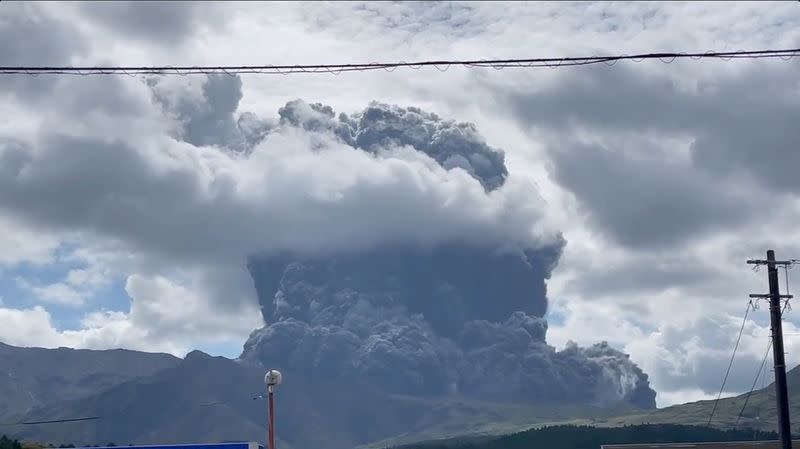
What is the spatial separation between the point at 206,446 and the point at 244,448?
2858 millimetres

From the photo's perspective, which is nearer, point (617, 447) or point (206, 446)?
point (206, 446)

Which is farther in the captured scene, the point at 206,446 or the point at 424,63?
the point at 206,446

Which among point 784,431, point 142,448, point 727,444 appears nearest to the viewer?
point 784,431

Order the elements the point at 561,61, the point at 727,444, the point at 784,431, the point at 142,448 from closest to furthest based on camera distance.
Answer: the point at 561,61 < the point at 784,431 < the point at 142,448 < the point at 727,444

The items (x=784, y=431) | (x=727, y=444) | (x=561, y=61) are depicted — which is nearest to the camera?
(x=561, y=61)

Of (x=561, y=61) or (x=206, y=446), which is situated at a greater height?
(x=561, y=61)

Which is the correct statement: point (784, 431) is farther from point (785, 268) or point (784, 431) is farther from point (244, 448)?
point (244, 448)

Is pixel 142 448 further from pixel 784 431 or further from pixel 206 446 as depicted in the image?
pixel 784 431

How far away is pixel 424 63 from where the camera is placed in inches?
1064

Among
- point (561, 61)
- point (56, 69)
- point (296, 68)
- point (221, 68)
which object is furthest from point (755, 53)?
point (56, 69)

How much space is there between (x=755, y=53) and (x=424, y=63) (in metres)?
7.65

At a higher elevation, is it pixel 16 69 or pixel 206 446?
pixel 16 69

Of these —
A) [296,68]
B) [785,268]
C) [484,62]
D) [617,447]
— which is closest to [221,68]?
[296,68]

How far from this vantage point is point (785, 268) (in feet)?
221
